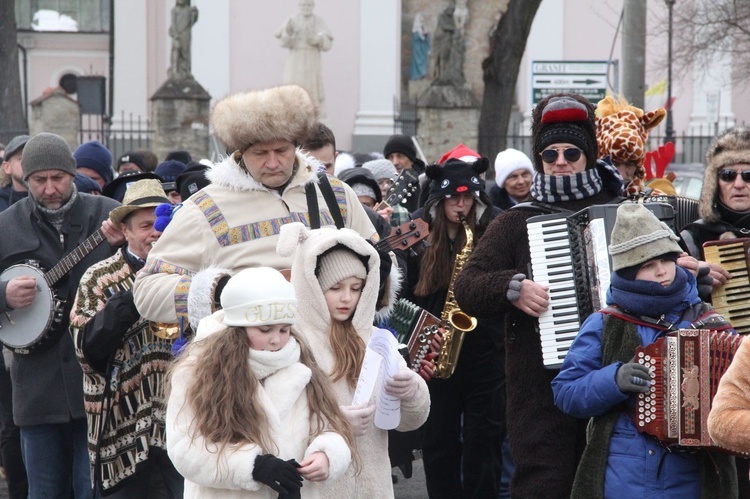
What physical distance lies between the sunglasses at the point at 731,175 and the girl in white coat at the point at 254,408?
233 cm

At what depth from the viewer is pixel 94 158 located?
970 cm

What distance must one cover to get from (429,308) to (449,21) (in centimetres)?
1916

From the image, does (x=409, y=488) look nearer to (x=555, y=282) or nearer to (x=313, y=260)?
(x=555, y=282)

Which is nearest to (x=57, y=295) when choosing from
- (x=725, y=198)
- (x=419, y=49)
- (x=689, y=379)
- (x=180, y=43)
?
(x=725, y=198)

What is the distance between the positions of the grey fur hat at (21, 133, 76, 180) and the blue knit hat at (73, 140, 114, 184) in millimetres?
2686

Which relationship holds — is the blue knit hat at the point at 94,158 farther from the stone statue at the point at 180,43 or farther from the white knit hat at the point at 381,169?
the stone statue at the point at 180,43

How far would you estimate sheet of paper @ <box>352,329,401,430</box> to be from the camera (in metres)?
4.62

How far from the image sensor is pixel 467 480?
719 cm

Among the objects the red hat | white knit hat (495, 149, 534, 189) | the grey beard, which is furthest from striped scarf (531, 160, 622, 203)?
white knit hat (495, 149, 534, 189)

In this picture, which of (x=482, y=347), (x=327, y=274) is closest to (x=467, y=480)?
(x=482, y=347)

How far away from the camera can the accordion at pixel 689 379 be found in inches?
173

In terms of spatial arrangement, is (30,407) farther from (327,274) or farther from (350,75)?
(350,75)

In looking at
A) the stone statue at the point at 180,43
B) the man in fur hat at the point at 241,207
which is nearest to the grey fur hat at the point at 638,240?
the man in fur hat at the point at 241,207

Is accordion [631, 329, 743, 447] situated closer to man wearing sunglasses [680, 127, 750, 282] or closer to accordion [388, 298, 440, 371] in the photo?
man wearing sunglasses [680, 127, 750, 282]
